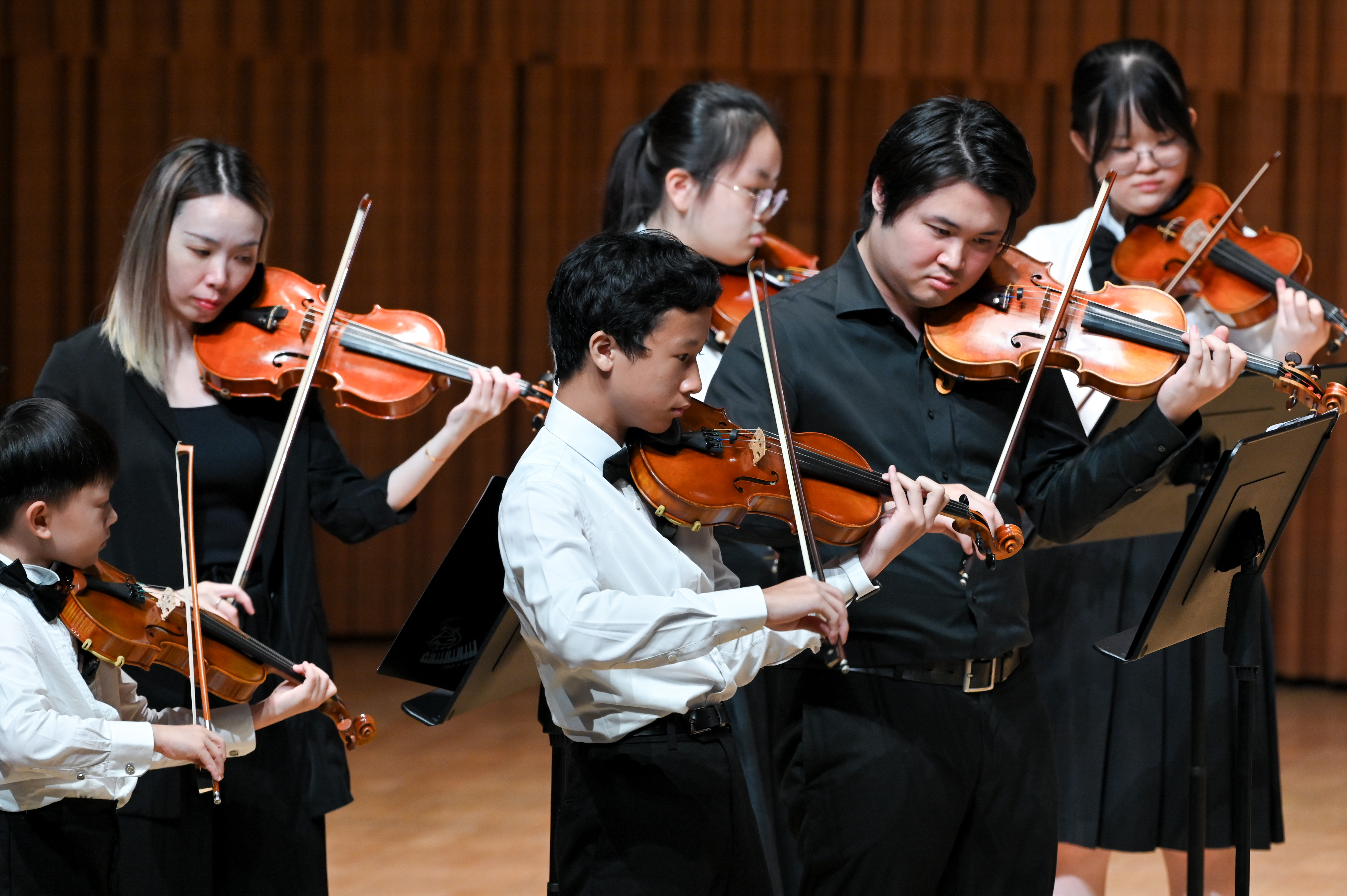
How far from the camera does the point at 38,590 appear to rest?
1645 millimetres

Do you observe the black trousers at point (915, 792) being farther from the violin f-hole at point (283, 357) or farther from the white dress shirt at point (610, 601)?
the violin f-hole at point (283, 357)

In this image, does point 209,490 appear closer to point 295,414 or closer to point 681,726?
point 295,414

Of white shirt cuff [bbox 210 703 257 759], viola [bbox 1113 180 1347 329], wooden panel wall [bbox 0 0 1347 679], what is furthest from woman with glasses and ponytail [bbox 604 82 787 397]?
wooden panel wall [bbox 0 0 1347 679]

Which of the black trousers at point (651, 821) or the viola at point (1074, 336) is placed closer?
the black trousers at point (651, 821)

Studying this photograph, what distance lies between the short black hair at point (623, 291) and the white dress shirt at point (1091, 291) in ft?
3.16

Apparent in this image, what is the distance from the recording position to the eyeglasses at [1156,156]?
241cm

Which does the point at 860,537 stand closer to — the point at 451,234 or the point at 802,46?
the point at 802,46

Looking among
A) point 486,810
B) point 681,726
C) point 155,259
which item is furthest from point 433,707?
point 486,810

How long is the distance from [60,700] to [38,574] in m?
0.15

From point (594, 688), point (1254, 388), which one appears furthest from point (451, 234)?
point (594, 688)

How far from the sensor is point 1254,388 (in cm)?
208

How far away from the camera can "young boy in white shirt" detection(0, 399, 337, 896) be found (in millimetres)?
1592

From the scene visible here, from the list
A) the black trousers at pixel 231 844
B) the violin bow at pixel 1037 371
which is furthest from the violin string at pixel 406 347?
the violin bow at pixel 1037 371

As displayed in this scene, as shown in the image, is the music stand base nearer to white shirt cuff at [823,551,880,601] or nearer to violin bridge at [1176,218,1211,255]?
white shirt cuff at [823,551,880,601]
